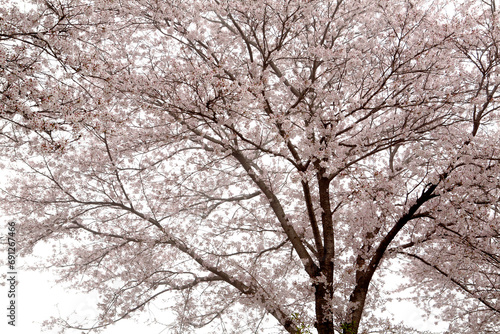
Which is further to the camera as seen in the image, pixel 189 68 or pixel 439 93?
pixel 439 93

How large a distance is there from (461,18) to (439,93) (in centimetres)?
125

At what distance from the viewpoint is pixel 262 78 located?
18.6ft

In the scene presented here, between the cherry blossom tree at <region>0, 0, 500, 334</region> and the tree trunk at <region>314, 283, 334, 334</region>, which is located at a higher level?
the cherry blossom tree at <region>0, 0, 500, 334</region>

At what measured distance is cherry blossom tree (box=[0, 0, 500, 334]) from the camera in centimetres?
574

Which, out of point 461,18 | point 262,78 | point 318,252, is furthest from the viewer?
point 318,252

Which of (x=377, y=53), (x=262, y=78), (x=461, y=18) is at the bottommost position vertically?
(x=262, y=78)

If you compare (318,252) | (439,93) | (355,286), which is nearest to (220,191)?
(318,252)

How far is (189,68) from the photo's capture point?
5.02 m

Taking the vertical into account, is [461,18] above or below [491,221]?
above

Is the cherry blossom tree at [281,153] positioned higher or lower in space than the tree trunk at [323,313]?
higher

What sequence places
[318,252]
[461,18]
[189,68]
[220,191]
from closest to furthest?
[189,68] < [461,18] < [318,252] < [220,191]

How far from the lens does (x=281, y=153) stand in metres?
6.13

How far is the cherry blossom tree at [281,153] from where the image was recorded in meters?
5.74

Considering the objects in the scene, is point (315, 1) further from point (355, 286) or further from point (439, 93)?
point (355, 286)
